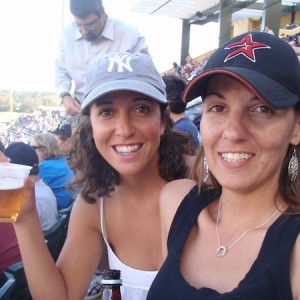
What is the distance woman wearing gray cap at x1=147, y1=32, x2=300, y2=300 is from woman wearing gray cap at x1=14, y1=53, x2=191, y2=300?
396mm

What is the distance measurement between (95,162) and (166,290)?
93 cm

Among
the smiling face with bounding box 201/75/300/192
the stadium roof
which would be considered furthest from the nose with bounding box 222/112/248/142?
the stadium roof

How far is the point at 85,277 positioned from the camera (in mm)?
1825

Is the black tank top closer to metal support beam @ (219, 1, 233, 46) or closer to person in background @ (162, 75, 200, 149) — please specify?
person in background @ (162, 75, 200, 149)

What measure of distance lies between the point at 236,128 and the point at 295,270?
455 millimetres

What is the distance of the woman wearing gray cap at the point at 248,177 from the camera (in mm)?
1078

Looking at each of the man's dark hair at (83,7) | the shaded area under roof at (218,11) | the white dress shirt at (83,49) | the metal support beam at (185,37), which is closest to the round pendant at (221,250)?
the man's dark hair at (83,7)

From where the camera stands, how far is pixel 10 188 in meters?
1.34

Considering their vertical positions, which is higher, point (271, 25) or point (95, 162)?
point (95, 162)

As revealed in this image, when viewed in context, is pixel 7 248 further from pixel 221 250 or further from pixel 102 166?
pixel 221 250

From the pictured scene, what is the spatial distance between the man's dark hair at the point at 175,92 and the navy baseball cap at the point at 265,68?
290 cm

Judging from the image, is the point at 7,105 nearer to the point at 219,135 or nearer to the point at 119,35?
the point at 119,35

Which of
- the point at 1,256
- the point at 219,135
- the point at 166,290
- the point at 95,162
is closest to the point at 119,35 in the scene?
the point at 95,162

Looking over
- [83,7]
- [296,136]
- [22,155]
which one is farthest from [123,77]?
[22,155]
